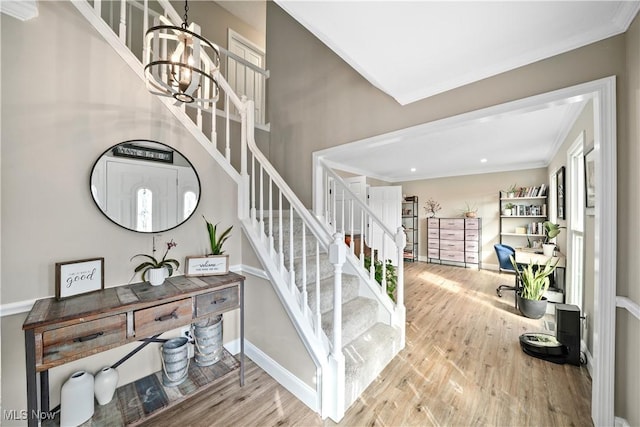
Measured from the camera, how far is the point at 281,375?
73.7 inches

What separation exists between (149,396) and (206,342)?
1.42 ft

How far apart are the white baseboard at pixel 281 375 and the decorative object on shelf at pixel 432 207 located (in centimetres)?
577

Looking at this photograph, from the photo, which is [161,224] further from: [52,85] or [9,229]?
[52,85]

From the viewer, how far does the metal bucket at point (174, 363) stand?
5.54 feet

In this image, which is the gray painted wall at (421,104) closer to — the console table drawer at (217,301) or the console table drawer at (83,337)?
the console table drawer at (217,301)

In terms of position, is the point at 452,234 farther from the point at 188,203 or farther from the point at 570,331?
the point at 188,203

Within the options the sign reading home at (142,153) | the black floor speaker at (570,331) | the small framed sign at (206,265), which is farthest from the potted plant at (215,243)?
the black floor speaker at (570,331)

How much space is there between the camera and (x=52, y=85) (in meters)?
1.44

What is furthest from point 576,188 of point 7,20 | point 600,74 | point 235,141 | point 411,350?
point 7,20

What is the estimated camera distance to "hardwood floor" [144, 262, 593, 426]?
1.56 m

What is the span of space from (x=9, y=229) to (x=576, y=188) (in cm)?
527

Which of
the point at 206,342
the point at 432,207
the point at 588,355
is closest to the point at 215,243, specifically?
the point at 206,342

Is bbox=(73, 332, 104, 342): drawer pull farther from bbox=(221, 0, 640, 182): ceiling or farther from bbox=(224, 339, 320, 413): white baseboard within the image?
bbox=(221, 0, 640, 182): ceiling

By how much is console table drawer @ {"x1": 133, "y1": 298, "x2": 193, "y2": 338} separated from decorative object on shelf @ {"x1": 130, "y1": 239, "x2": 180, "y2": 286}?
285 millimetres
